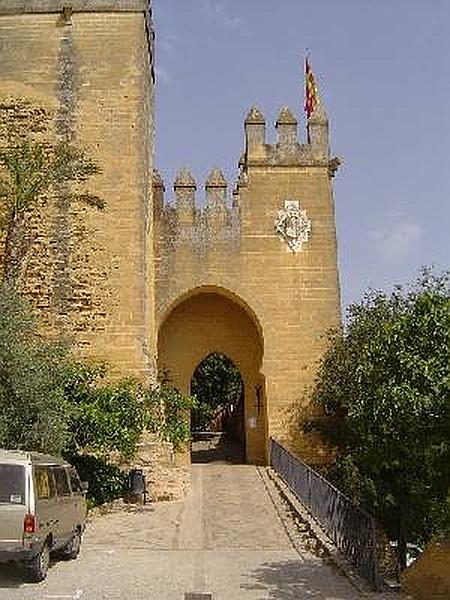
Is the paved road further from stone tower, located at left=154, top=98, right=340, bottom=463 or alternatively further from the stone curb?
stone tower, located at left=154, top=98, right=340, bottom=463

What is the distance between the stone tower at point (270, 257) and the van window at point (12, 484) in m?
12.3

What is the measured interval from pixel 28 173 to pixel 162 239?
4585 millimetres

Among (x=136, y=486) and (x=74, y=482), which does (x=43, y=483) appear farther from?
(x=136, y=486)

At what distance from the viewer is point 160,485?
16.0 meters

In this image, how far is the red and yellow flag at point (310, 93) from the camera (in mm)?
22528

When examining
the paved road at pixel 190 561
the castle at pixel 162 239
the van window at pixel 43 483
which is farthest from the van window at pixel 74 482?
the castle at pixel 162 239

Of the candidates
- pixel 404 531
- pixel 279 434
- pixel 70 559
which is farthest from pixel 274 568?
pixel 279 434

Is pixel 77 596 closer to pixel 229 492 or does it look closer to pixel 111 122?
pixel 229 492

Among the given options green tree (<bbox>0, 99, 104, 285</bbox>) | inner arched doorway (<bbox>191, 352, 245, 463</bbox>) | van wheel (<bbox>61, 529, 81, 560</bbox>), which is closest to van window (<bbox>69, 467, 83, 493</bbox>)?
van wheel (<bbox>61, 529, 81, 560</bbox>)

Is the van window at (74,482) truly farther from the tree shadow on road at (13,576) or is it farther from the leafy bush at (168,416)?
the leafy bush at (168,416)

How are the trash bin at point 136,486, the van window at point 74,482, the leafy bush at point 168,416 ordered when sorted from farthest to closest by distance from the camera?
the leafy bush at point 168,416 → the trash bin at point 136,486 → the van window at point 74,482

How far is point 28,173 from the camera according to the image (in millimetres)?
17203

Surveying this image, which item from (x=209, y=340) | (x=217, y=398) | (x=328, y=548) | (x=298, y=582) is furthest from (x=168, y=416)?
(x=217, y=398)

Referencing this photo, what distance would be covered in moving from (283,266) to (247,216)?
5.52 ft
